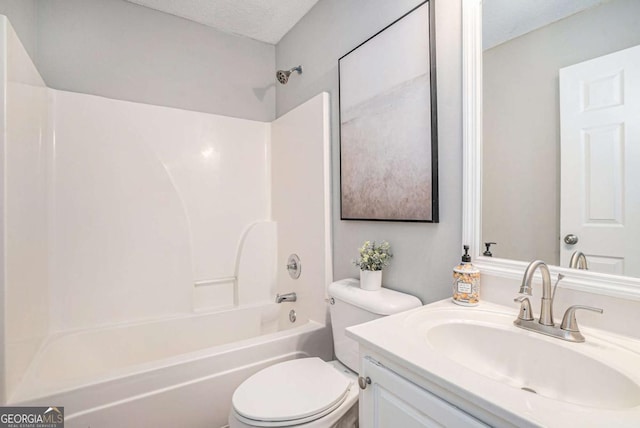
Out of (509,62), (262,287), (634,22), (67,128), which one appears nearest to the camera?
(634,22)

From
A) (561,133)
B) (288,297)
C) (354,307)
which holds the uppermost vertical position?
(561,133)

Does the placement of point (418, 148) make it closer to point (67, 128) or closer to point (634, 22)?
point (634, 22)

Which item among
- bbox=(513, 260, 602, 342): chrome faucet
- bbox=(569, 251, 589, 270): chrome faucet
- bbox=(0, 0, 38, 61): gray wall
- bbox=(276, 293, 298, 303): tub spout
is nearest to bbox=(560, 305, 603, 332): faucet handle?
bbox=(513, 260, 602, 342): chrome faucet

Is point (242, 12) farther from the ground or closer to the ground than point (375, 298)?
farther from the ground

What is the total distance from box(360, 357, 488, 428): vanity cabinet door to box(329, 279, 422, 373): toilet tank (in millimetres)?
375

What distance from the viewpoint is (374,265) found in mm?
1419

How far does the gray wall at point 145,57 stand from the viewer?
1828mm

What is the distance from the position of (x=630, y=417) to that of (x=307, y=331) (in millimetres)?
1384

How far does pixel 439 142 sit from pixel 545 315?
0.70 m

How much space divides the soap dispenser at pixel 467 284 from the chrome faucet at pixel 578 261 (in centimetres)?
26

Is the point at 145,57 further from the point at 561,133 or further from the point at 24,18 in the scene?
the point at 561,133

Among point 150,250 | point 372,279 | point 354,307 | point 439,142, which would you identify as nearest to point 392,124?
point 439,142

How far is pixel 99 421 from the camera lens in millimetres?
1222

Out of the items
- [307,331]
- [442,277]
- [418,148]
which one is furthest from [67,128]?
[442,277]
